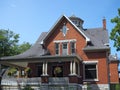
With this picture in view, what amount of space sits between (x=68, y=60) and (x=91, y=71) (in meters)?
3.99

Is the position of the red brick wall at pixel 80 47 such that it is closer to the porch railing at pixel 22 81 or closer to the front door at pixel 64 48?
the front door at pixel 64 48

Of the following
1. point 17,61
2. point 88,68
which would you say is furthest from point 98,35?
point 17,61

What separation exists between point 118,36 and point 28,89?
1363 cm

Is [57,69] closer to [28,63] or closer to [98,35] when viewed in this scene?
[28,63]

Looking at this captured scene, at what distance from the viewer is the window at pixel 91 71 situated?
29763 millimetres

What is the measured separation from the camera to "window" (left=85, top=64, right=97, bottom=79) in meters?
29.8

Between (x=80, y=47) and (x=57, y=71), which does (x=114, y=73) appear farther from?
(x=57, y=71)

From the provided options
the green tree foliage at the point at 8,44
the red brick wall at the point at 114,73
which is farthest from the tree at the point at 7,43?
the red brick wall at the point at 114,73

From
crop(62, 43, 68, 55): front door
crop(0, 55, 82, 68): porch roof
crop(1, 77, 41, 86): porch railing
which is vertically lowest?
crop(1, 77, 41, 86): porch railing

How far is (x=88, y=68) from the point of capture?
98.8 ft

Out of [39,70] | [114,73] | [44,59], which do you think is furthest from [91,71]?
[114,73]

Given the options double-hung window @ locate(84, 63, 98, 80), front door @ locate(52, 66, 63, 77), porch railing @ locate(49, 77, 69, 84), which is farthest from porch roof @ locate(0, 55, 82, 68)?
porch railing @ locate(49, 77, 69, 84)

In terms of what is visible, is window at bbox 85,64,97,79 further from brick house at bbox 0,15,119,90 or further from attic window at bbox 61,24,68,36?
attic window at bbox 61,24,68,36

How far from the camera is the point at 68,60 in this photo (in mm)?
27641
